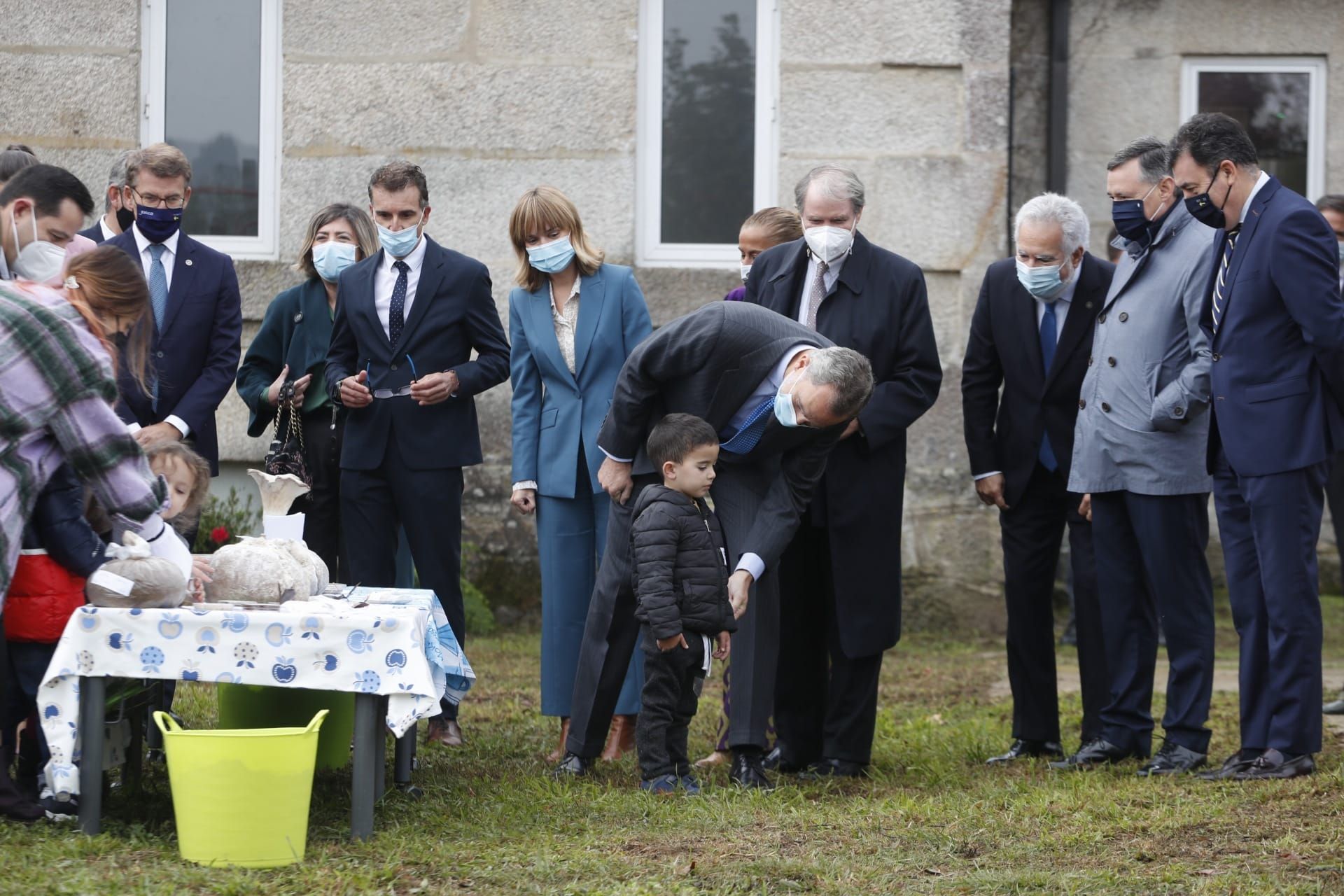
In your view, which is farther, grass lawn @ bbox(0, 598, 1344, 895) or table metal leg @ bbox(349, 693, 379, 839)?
table metal leg @ bbox(349, 693, 379, 839)

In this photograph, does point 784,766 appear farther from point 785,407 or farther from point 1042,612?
point 785,407

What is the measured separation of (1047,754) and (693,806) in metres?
→ 1.63

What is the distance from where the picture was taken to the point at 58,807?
4.27m

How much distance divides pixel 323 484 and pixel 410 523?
45 cm

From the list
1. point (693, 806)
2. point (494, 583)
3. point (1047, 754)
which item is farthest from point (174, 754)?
point (494, 583)

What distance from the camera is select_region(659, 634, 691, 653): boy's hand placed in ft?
15.6

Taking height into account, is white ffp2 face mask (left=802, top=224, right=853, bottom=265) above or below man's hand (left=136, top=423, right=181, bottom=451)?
above

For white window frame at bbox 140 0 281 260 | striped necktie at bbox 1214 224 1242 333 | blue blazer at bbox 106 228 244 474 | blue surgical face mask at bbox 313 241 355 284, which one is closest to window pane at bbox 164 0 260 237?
white window frame at bbox 140 0 281 260

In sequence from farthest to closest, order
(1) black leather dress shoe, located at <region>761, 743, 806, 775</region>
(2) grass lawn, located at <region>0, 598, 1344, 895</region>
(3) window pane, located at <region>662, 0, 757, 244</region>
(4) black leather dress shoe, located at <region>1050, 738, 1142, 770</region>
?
(3) window pane, located at <region>662, 0, 757, 244</region>, (1) black leather dress shoe, located at <region>761, 743, 806, 775</region>, (4) black leather dress shoe, located at <region>1050, 738, 1142, 770</region>, (2) grass lawn, located at <region>0, 598, 1344, 895</region>

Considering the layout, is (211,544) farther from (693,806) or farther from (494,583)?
(693,806)

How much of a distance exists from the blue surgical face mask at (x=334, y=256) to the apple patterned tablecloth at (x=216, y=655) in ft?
7.62

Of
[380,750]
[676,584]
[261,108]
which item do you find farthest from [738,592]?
[261,108]

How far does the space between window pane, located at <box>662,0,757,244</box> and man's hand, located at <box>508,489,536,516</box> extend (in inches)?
124

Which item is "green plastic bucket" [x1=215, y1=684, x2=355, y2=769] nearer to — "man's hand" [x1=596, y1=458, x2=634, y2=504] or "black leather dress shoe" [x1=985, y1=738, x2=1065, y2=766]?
"man's hand" [x1=596, y1=458, x2=634, y2=504]
